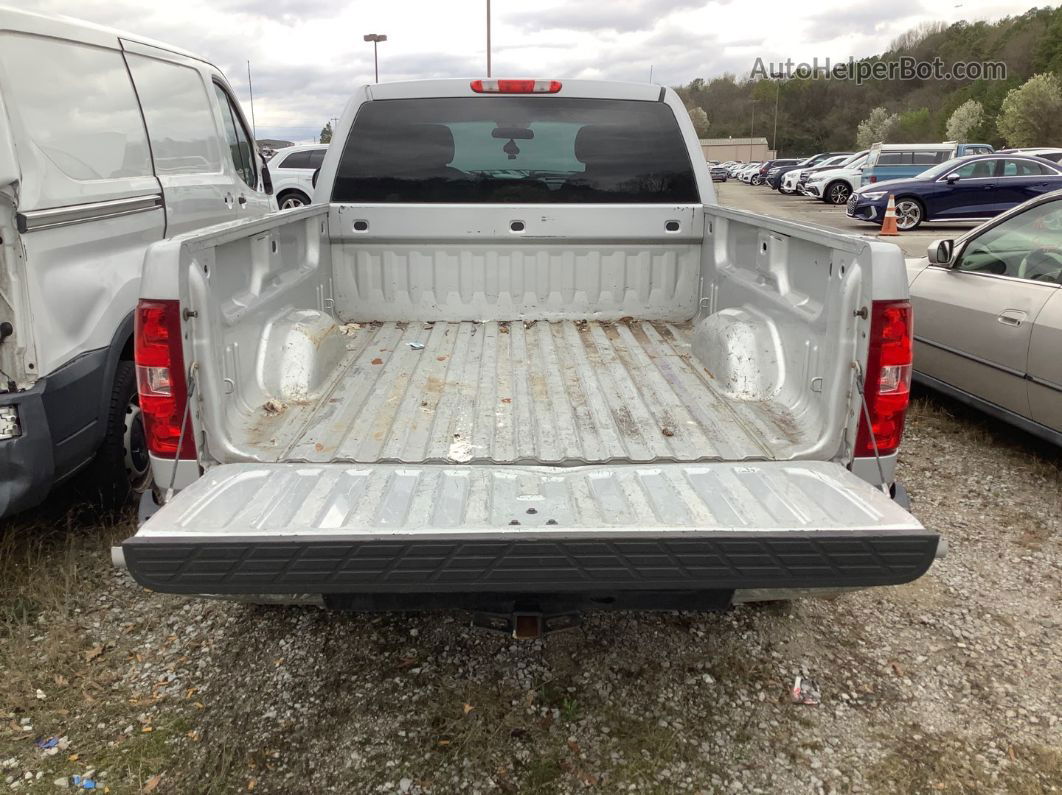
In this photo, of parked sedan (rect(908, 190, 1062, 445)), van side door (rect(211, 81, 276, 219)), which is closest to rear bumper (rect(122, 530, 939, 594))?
parked sedan (rect(908, 190, 1062, 445))

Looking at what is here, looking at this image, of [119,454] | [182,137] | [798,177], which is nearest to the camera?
[119,454]

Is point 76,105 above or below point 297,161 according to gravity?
below

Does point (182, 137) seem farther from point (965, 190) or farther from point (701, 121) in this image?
point (701, 121)

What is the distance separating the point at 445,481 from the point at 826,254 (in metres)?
1.47

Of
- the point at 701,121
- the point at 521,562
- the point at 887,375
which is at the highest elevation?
the point at 701,121

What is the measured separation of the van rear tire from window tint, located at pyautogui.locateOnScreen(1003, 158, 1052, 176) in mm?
18283

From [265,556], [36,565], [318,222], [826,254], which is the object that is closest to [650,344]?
[826,254]

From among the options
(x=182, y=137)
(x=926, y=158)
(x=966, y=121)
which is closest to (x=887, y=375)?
(x=182, y=137)

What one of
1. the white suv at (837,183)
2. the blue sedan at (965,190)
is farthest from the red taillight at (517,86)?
the white suv at (837,183)

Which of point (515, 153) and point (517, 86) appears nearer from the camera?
point (517, 86)

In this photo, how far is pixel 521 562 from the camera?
2035 mm

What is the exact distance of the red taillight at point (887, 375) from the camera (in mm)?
2398

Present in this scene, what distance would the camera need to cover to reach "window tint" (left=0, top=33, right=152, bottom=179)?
3299 mm

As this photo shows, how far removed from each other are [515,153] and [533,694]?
9.21 ft
